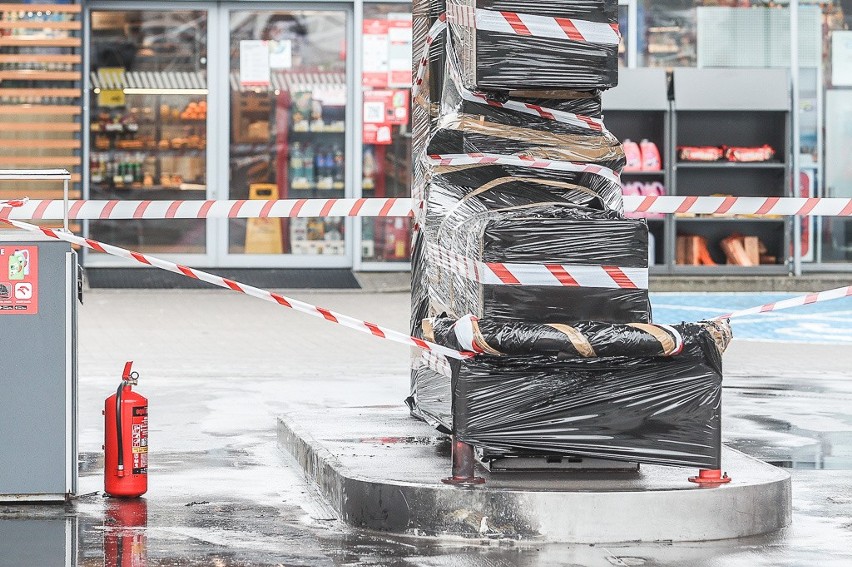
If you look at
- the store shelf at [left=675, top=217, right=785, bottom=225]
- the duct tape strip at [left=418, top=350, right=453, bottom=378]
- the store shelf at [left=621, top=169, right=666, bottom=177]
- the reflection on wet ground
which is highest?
the store shelf at [left=621, top=169, right=666, bottom=177]

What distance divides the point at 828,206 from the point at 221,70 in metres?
13.4

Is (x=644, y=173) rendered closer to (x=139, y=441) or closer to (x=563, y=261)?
(x=139, y=441)

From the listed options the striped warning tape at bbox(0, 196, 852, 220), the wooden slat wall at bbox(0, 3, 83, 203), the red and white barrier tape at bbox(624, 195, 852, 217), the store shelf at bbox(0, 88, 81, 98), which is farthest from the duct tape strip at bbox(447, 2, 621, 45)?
the store shelf at bbox(0, 88, 81, 98)

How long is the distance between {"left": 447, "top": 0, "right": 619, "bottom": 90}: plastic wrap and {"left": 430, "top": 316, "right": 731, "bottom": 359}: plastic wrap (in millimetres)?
1094

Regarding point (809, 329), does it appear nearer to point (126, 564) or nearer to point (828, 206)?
point (828, 206)

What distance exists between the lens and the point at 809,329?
53.6 ft

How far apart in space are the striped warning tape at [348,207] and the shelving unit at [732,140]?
12.5 meters

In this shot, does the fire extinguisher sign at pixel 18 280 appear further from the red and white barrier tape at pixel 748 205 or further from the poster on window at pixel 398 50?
the poster on window at pixel 398 50

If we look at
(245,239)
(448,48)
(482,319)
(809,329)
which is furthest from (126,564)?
(245,239)

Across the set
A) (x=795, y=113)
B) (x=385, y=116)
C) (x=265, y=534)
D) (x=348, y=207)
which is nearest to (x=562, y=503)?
(x=265, y=534)

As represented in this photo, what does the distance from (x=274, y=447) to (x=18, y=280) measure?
225 centimetres

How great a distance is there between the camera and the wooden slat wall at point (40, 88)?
20.0 metres

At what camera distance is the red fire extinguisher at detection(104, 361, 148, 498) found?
278 inches

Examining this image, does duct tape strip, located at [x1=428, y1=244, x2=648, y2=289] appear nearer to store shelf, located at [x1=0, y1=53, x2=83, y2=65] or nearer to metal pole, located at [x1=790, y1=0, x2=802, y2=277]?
store shelf, located at [x1=0, y1=53, x2=83, y2=65]
